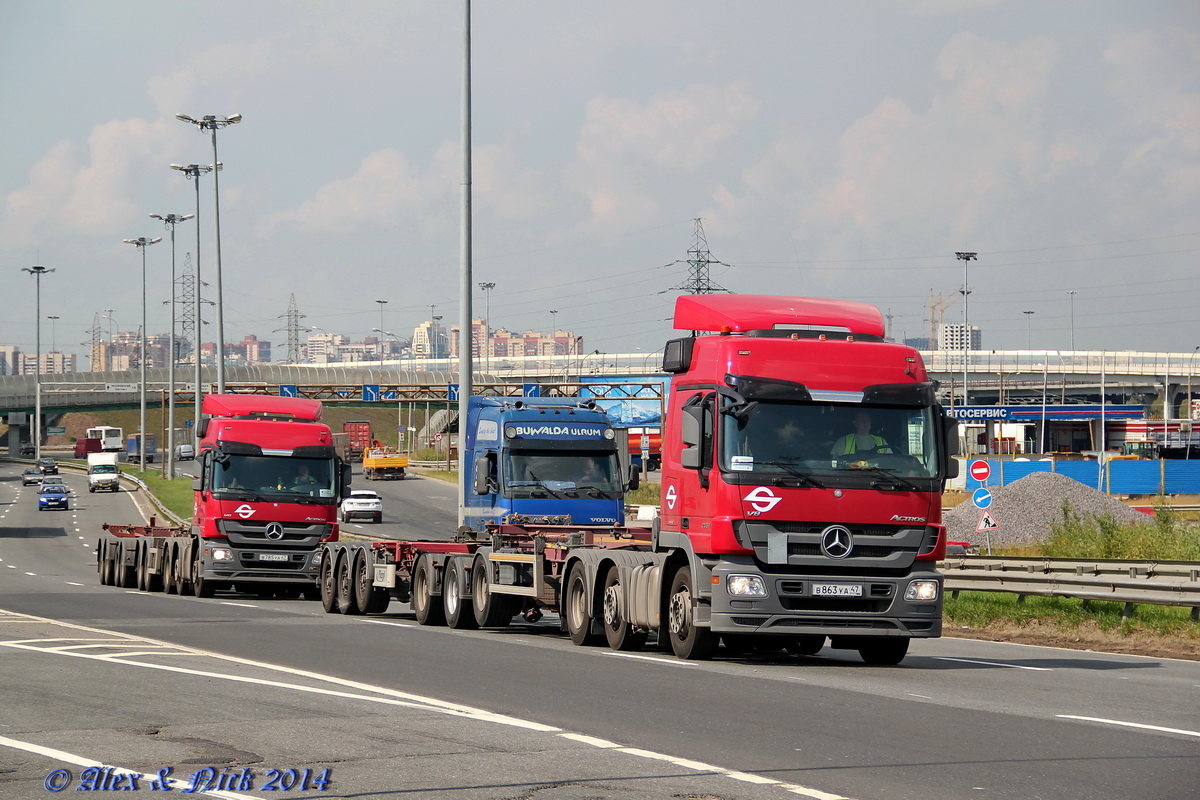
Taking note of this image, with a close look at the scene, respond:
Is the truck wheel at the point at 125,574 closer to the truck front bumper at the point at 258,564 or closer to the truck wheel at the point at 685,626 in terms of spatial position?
the truck front bumper at the point at 258,564

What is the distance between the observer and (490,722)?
10273mm

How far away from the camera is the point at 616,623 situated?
16672mm

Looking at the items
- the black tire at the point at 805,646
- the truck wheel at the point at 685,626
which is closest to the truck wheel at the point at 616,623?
the truck wheel at the point at 685,626

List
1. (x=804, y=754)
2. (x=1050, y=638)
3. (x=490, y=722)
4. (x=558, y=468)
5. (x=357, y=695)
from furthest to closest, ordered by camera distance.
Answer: (x=558, y=468) < (x=1050, y=638) < (x=357, y=695) < (x=490, y=722) < (x=804, y=754)

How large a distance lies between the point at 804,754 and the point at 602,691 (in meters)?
3.45

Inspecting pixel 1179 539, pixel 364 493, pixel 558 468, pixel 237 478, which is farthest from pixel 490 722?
pixel 364 493

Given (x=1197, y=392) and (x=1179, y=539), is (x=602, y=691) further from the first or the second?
(x=1197, y=392)

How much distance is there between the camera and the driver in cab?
14227 mm

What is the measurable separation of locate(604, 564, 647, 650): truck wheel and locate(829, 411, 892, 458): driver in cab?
3.50 meters

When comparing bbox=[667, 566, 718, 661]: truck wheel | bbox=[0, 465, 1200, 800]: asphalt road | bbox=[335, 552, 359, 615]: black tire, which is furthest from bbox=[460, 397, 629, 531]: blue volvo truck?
bbox=[667, 566, 718, 661]: truck wheel

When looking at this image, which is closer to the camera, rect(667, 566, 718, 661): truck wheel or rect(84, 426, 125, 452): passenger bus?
rect(667, 566, 718, 661): truck wheel

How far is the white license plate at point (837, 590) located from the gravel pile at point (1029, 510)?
28512 millimetres

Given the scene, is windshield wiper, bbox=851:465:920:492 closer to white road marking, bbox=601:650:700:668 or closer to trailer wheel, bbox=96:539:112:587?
white road marking, bbox=601:650:700:668

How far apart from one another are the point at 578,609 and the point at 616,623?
3.56ft
